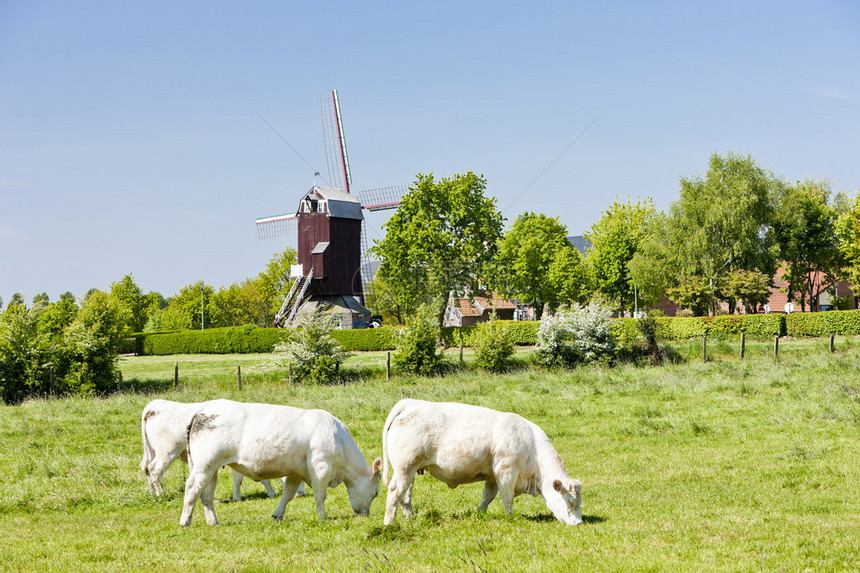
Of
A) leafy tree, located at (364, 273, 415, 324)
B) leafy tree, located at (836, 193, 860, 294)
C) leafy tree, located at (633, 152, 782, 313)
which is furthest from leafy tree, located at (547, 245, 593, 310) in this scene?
leafy tree, located at (836, 193, 860, 294)

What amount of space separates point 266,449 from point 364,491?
1.69m

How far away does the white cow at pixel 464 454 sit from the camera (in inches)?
391

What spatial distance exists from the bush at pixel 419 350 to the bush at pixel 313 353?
2.74 metres

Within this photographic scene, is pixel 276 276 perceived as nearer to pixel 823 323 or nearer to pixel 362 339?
pixel 362 339

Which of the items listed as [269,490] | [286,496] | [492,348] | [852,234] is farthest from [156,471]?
[852,234]

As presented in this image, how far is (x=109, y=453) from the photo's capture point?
17.2 meters

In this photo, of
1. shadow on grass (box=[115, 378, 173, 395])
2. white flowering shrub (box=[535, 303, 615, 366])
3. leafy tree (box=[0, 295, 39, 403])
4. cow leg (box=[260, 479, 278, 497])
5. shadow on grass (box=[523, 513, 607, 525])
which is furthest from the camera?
white flowering shrub (box=[535, 303, 615, 366])

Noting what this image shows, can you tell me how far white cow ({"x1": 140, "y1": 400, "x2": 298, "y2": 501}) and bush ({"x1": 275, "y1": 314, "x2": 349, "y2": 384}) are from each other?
1973 centimetres

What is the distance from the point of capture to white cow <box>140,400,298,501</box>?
42.7ft

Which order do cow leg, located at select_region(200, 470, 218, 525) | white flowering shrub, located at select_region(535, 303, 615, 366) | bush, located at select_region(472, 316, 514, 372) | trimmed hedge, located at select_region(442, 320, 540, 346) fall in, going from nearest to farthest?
1. cow leg, located at select_region(200, 470, 218, 525)
2. white flowering shrub, located at select_region(535, 303, 615, 366)
3. bush, located at select_region(472, 316, 514, 372)
4. trimmed hedge, located at select_region(442, 320, 540, 346)

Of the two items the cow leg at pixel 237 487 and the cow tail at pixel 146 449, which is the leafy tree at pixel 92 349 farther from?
the cow leg at pixel 237 487

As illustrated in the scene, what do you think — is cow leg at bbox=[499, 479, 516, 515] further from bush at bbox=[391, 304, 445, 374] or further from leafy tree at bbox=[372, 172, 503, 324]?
leafy tree at bbox=[372, 172, 503, 324]

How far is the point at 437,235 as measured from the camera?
5091 cm

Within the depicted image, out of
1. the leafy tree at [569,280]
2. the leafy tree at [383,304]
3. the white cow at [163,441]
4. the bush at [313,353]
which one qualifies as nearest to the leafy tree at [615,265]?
the leafy tree at [569,280]
